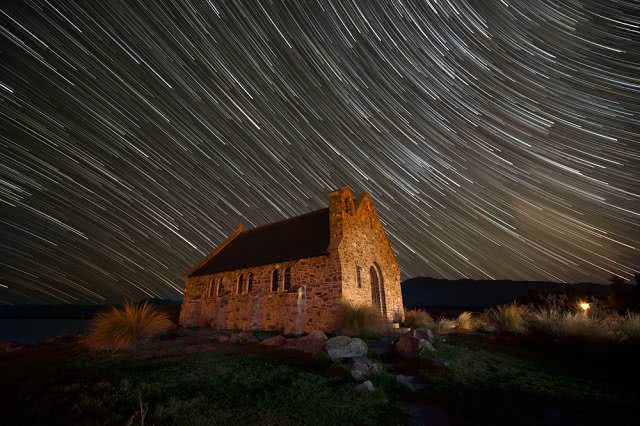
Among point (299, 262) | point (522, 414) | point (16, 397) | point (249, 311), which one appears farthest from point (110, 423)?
point (249, 311)

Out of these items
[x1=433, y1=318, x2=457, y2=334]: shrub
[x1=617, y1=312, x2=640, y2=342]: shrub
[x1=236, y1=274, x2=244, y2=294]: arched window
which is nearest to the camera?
[x1=617, y1=312, x2=640, y2=342]: shrub

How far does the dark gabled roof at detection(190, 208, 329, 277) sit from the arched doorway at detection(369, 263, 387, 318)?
4.49m

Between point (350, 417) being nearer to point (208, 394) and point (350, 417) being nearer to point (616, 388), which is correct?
point (208, 394)

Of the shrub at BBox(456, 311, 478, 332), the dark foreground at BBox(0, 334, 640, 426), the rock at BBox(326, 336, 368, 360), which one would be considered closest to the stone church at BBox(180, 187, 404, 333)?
the shrub at BBox(456, 311, 478, 332)

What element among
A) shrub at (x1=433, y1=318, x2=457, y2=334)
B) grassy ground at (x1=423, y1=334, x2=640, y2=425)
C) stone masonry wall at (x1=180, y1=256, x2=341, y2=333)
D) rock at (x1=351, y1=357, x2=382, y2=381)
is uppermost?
stone masonry wall at (x1=180, y1=256, x2=341, y2=333)

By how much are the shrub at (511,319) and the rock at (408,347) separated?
7.25 meters

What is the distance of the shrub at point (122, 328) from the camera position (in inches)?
483

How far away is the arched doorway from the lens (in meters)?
20.9

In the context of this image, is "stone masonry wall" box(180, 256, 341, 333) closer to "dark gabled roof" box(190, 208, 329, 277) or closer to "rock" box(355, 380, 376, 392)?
"dark gabled roof" box(190, 208, 329, 277)

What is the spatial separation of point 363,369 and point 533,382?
4.80 meters

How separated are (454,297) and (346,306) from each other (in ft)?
398

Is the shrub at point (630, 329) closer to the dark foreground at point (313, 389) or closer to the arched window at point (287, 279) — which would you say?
the dark foreground at point (313, 389)

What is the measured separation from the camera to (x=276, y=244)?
22.9m

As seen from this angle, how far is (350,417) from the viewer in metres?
5.82
